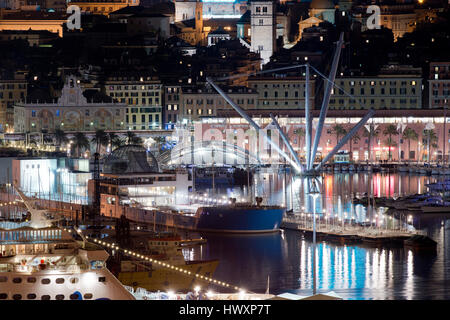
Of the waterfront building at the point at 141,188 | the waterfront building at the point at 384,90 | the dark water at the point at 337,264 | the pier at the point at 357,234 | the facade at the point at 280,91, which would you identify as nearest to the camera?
the dark water at the point at 337,264

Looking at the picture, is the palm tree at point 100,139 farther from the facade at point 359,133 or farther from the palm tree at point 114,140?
the facade at point 359,133

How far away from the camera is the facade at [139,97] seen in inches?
2505

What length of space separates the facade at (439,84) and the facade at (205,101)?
9576mm

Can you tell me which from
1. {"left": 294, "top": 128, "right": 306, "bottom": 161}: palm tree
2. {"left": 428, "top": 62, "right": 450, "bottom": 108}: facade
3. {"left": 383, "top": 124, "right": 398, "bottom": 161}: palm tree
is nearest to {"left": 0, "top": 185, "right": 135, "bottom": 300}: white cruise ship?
{"left": 294, "top": 128, "right": 306, "bottom": 161}: palm tree

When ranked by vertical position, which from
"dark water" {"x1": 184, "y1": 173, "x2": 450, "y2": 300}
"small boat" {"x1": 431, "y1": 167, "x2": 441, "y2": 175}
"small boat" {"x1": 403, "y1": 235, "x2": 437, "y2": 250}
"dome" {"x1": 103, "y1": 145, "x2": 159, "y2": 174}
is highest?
"dome" {"x1": 103, "y1": 145, "x2": 159, "y2": 174}

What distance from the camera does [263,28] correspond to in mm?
71125

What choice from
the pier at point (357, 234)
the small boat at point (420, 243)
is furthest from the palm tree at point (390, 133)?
the small boat at point (420, 243)

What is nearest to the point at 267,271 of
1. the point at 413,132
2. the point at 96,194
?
the point at 96,194

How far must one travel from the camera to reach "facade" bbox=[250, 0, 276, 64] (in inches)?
2761

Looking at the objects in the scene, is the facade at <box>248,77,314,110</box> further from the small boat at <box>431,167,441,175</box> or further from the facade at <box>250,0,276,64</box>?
the small boat at <box>431,167,441,175</box>

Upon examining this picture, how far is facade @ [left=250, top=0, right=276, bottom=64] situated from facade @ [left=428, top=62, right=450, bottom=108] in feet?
33.4

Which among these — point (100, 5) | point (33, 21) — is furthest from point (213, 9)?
point (33, 21)

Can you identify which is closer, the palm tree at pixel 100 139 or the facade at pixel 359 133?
the palm tree at pixel 100 139
